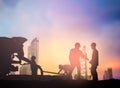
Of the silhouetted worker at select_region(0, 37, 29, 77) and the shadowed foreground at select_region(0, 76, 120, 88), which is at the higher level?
the silhouetted worker at select_region(0, 37, 29, 77)

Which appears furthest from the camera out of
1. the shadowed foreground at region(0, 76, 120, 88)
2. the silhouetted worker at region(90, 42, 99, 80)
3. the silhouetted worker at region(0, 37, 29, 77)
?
the silhouetted worker at region(0, 37, 29, 77)

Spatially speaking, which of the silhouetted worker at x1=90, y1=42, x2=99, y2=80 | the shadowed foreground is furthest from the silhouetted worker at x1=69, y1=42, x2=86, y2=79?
the shadowed foreground

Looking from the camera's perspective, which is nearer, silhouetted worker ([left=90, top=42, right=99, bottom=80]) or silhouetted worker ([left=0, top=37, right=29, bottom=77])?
silhouetted worker ([left=90, top=42, right=99, bottom=80])

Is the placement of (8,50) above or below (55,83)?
above

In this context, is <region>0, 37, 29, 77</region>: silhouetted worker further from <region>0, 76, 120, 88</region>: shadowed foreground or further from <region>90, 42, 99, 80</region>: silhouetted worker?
<region>0, 76, 120, 88</region>: shadowed foreground

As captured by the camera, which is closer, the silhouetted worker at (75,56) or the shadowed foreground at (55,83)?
the shadowed foreground at (55,83)

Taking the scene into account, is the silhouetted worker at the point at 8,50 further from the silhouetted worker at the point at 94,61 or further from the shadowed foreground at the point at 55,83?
the shadowed foreground at the point at 55,83

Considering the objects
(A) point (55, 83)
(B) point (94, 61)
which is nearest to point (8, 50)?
(B) point (94, 61)

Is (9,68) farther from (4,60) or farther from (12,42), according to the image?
(12,42)

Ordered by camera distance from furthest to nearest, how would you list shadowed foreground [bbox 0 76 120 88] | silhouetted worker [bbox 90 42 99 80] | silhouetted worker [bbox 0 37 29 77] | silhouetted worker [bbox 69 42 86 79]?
silhouetted worker [bbox 0 37 29 77] < silhouetted worker [bbox 69 42 86 79] < silhouetted worker [bbox 90 42 99 80] < shadowed foreground [bbox 0 76 120 88]

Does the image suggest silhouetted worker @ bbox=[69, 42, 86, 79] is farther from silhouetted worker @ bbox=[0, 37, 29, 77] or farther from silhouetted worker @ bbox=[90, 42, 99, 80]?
silhouetted worker @ bbox=[0, 37, 29, 77]

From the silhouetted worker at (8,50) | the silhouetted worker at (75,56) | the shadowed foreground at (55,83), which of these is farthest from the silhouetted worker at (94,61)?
the silhouetted worker at (8,50)

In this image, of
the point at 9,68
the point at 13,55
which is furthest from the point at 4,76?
the point at 13,55

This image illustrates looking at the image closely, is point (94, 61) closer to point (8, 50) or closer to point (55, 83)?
point (55, 83)
